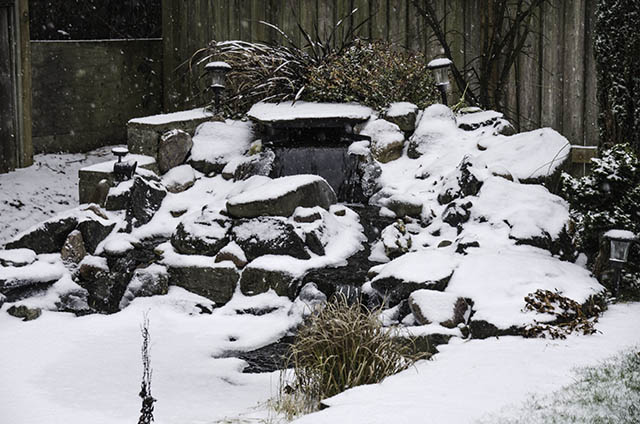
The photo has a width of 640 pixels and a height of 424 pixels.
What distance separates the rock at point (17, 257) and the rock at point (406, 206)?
2.85 metres

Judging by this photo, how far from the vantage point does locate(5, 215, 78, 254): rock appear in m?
7.10

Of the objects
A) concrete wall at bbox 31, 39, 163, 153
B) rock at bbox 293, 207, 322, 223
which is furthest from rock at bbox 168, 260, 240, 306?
concrete wall at bbox 31, 39, 163, 153

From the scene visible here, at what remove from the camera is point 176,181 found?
8023 millimetres

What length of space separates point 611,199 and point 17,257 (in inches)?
172

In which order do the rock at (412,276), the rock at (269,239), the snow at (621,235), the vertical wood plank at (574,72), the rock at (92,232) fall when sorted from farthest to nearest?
the vertical wood plank at (574,72), the rock at (92,232), the rock at (269,239), the rock at (412,276), the snow at (621,235)

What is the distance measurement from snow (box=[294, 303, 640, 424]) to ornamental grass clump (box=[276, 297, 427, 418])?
0.13m

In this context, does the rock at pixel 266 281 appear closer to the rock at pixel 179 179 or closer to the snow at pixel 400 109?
the rock at pixel 179 179

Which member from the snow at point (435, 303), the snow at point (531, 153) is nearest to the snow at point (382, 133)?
the snow at point (531, 153)

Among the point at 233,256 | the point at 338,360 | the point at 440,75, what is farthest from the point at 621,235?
the point at 440,75

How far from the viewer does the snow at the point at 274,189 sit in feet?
22.9

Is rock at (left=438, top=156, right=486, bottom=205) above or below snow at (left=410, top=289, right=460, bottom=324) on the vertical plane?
above

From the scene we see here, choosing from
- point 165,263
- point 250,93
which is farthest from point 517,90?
point 165,263

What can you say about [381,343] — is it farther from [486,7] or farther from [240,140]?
[486,7]

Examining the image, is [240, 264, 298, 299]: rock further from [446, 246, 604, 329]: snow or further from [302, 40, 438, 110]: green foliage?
[302, 40, 438, 110]: green foliage
